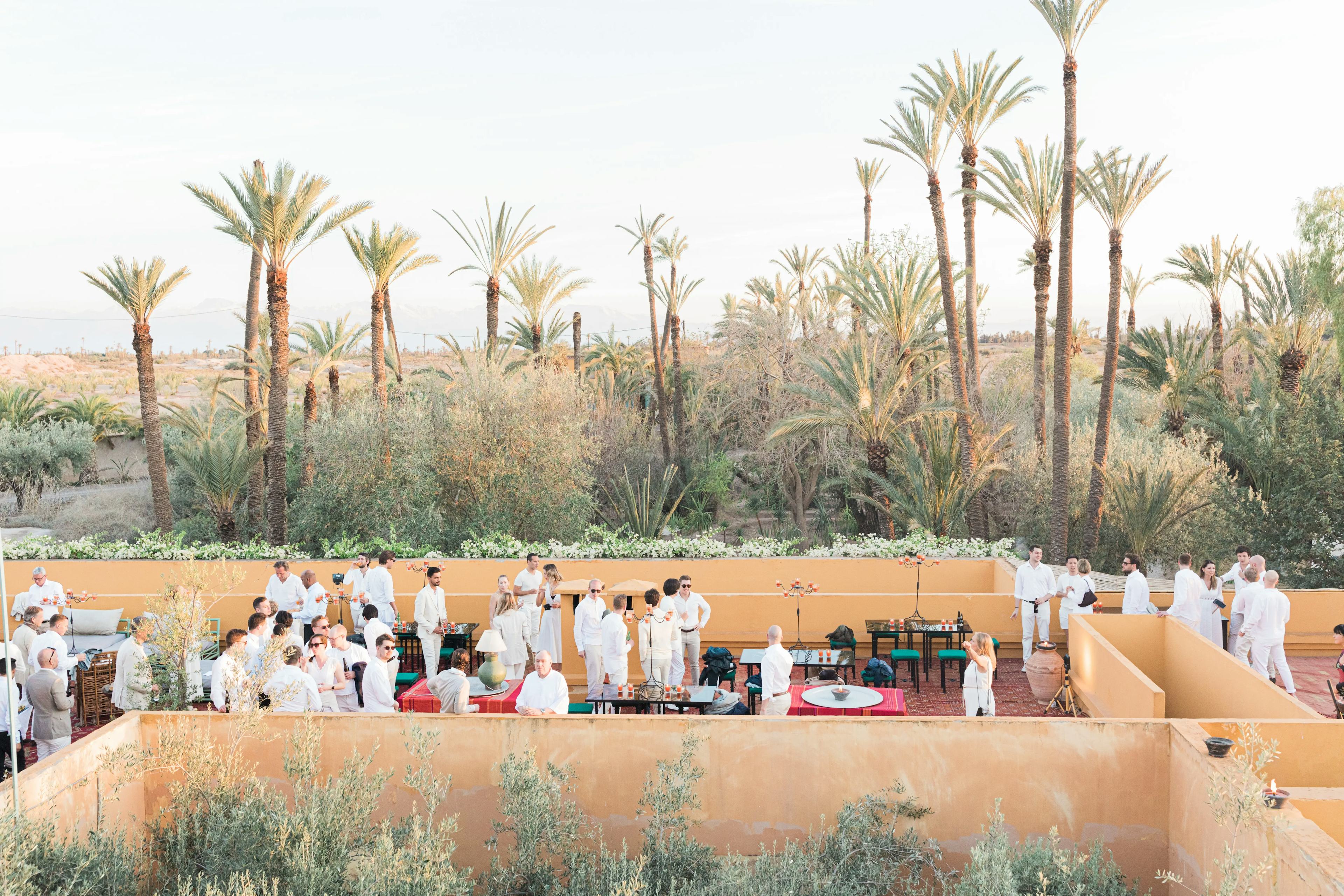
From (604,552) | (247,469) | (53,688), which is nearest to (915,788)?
(53,688)

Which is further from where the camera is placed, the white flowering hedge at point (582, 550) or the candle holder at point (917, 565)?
the white flowering hedge at point (582, 550)

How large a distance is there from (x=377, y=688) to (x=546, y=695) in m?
1.84

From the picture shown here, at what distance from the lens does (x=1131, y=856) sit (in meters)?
7.82

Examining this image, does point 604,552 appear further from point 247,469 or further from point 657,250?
point 657,250

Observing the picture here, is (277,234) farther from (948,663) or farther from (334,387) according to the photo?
(948,663)

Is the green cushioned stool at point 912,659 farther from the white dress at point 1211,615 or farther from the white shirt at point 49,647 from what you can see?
the white shirt at point 49,647

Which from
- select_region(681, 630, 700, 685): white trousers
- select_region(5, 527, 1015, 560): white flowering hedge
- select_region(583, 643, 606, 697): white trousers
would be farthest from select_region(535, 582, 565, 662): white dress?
select_region(5, 527, 1015, 560): white flowering hedge

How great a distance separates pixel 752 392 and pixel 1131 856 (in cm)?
2706

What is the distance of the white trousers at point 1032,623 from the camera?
523 inches

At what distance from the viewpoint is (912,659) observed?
12.8 meters

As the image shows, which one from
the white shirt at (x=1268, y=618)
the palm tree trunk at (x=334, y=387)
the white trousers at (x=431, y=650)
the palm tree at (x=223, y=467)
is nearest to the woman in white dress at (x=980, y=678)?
the white shirt at (x=1268, y=618)

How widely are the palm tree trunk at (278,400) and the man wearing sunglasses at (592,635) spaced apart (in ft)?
45.2

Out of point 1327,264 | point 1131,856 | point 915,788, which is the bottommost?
point 1131,856

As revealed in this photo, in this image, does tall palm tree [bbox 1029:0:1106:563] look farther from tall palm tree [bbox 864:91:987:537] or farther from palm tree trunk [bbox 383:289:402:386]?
palm tree trunk [bbox 383:289:402:386]
